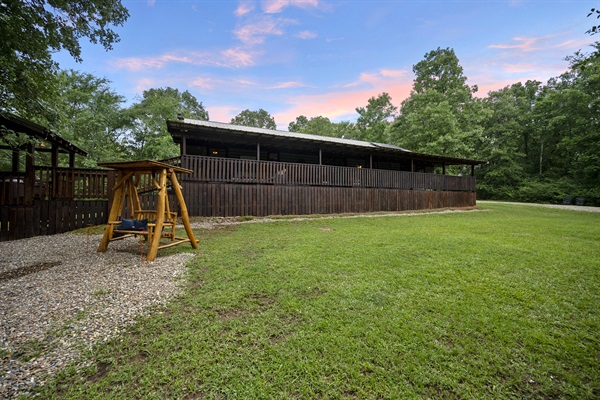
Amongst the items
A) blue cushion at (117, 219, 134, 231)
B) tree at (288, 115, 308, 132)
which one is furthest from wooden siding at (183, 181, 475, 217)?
tree at (288, 115, 308, 132)

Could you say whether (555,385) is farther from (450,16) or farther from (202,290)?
(450,16)

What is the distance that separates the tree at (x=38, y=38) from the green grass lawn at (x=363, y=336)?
5.11 m

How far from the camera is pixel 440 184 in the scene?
53.5 ft

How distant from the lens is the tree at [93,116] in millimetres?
16344

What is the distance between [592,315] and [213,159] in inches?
429

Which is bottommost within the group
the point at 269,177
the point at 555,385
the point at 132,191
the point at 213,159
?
the point at 555,385

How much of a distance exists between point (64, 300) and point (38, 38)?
5278 mm

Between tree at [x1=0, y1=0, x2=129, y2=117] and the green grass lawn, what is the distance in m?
5.11

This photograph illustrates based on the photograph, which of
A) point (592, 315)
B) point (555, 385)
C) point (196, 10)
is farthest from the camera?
point (196, 10)

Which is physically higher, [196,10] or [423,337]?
[196,10]

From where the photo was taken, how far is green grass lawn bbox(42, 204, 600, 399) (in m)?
1.58

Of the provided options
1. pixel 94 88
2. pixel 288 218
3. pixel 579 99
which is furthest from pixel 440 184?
pixel 94 88

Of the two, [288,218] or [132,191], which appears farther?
[288,218]

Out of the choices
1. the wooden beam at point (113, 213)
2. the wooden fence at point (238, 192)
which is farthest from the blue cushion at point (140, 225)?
the wooden fence at point (238, 192)
